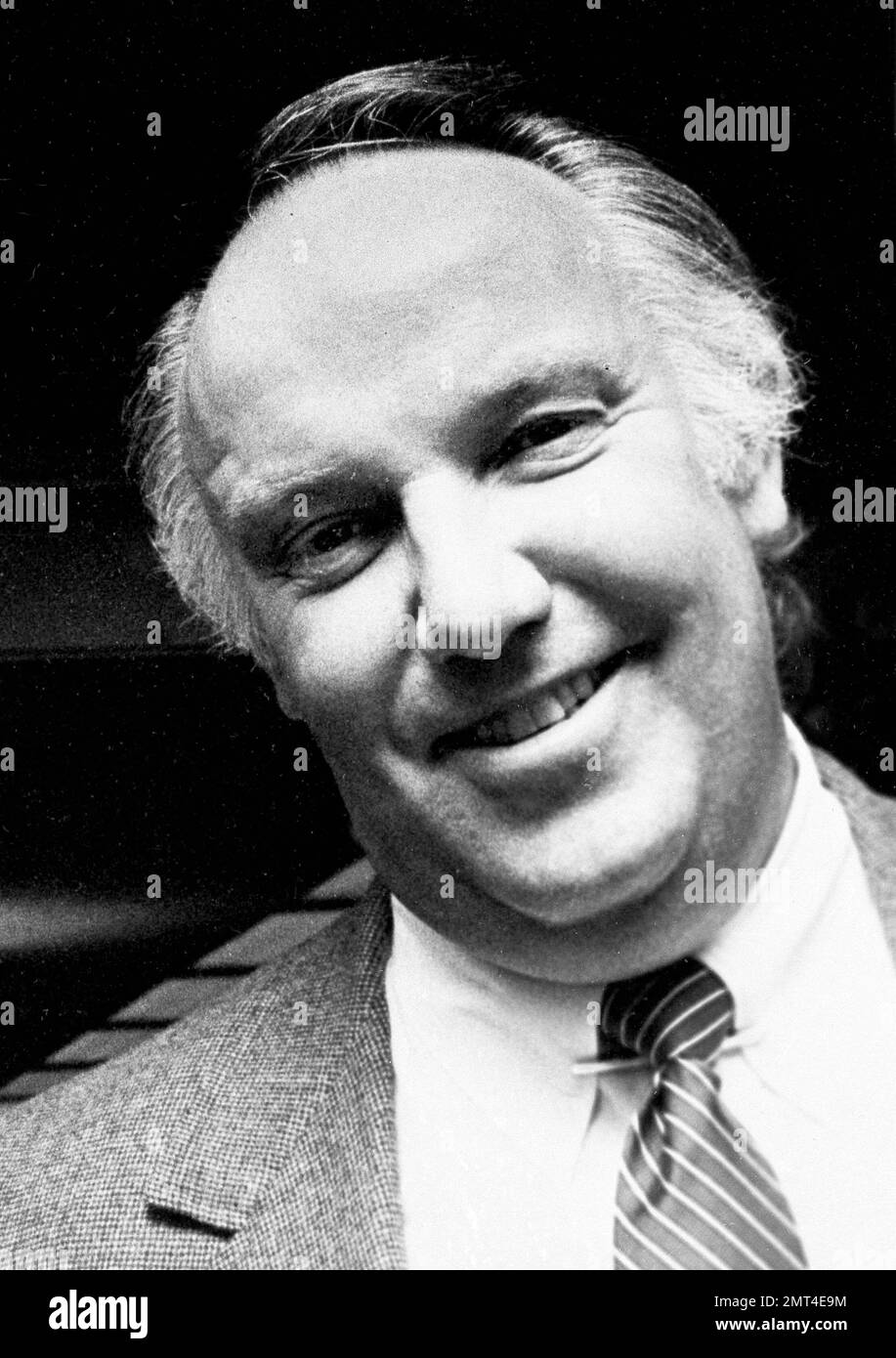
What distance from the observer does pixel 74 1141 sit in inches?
45.3

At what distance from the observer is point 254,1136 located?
3.53 feet

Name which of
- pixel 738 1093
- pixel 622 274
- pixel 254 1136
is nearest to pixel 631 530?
pixel 622 274

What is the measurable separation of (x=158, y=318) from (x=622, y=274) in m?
0.42

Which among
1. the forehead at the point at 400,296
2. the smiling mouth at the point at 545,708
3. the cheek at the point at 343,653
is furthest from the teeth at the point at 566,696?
the forehead at the point at 400,296

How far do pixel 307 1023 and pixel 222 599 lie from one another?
0.38m

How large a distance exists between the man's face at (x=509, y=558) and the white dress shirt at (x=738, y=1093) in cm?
4

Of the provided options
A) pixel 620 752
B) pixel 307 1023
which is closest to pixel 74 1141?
pixel 307 1023

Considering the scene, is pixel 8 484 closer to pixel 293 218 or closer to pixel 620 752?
pixel 293 218

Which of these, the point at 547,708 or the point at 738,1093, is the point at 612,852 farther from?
the point at 738,1093

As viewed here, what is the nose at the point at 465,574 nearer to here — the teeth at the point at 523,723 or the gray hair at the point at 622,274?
the teeth at the point at 523,723

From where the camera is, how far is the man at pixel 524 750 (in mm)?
979

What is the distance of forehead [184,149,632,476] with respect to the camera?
3.22 feet

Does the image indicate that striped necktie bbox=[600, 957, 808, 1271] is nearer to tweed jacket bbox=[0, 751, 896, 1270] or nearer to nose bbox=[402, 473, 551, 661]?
tweed jacket bbox=[0, 751, 896, 1270]

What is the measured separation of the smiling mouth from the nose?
5 centimetres
